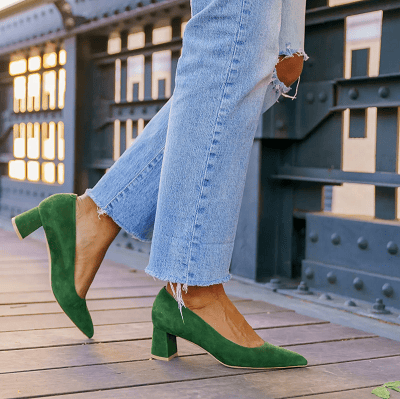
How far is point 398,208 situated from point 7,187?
3.83 meters

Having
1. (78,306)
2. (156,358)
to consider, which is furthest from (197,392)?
(78,306)

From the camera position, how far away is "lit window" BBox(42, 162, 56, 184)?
4.62 metres

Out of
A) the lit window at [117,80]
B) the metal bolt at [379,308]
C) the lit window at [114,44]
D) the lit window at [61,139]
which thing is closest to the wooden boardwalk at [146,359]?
the metal bolt at [379,308]

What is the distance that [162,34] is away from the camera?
11.6 feet

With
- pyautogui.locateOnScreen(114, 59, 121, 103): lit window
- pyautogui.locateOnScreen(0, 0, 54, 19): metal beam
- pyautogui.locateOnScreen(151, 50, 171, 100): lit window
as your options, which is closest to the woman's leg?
pyautogui.locateOnScreen(151, 50, 171, 100): lit window

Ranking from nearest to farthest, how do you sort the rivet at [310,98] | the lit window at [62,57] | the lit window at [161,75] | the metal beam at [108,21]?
the rivet at [310,98] < the metal beam at [108,21] < the lit window at [161,75] < the lit window at [62,57]

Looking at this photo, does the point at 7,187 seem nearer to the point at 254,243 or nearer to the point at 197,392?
the point at 254,243

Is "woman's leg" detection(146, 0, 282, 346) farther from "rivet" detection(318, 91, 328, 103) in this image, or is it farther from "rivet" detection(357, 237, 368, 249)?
"rivet" detection(318, 91, 328, 103)

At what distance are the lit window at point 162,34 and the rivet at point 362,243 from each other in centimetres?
170

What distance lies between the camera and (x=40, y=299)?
7.02ft

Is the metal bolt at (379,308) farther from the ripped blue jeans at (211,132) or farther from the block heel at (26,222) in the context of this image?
the block heel at (26,222)

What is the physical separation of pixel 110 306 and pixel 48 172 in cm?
282

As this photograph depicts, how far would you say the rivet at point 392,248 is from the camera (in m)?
2.13

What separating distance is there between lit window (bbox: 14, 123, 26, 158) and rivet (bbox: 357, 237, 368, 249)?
140 inches
